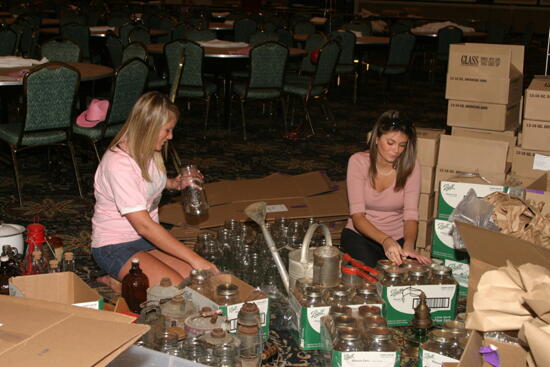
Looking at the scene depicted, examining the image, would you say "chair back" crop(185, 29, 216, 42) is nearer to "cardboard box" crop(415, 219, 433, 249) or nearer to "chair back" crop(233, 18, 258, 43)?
"chair back" crop(233, 18, 258, 43)

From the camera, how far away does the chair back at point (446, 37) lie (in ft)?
34.7

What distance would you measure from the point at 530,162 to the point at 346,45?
537 centimetres

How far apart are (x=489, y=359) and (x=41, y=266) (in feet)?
6.28

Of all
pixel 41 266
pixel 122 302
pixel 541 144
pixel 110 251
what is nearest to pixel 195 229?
pixel 110 251

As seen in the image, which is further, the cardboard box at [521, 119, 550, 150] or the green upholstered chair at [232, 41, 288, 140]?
the green upholstered chair at [232, 41, 288, 140]

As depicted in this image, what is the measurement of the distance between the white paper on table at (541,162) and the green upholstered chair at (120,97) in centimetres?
282

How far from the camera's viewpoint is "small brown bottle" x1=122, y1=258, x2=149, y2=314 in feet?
10.2

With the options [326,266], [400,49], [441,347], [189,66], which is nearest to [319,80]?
[189,66]

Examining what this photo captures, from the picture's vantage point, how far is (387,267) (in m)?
3.04

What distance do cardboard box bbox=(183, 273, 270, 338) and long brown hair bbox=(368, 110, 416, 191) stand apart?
1095 millimetres

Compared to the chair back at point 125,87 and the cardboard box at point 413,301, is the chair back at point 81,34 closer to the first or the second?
the chair back at point 125,87

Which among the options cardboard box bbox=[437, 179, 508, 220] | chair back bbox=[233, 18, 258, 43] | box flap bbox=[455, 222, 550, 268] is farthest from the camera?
chair back bbox=[233, 18, 258, 43]

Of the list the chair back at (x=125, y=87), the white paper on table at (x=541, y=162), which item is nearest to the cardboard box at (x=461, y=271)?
the white paper on table at (x=541, y=162)

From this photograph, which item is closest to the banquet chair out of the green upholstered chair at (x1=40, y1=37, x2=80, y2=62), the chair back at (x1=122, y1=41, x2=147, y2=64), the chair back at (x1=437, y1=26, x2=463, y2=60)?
the chair back at (x1=122, y1=41, x2=147, y2=64)
